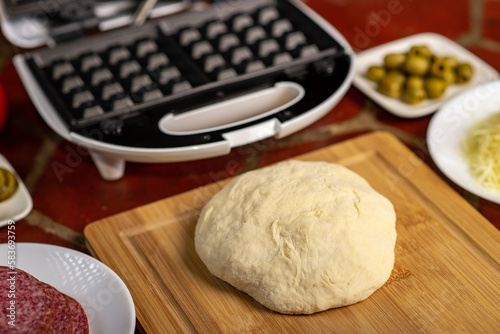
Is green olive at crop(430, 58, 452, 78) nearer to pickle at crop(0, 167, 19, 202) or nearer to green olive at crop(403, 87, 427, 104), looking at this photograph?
green olive at crop(403, 87, 427, 104)

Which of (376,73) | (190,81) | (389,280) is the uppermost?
(190,81)

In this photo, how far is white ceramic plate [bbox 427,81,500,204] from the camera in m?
1.39

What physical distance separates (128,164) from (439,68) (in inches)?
35.8

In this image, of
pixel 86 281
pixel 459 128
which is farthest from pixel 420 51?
pixel 86 281

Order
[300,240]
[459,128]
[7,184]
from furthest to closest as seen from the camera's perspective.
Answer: [459,128], [7,184], [300,240]

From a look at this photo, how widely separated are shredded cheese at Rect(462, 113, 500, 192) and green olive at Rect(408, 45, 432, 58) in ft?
0.89

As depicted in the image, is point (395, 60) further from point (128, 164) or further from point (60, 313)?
point (60, 313)

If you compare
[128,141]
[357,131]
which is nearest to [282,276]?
[128,141]

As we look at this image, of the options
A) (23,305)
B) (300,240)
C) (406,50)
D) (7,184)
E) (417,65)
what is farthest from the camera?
(406,50)

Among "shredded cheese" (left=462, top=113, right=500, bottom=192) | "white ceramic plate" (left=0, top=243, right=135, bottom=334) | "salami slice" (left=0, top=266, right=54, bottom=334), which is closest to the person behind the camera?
"salami slice" (left=0, top=266, right=54, bottom=334)

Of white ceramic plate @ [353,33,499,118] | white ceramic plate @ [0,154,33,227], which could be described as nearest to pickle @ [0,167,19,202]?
white ceramic plate @ [0,154,33,227]

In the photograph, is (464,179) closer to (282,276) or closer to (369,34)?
(282,276)

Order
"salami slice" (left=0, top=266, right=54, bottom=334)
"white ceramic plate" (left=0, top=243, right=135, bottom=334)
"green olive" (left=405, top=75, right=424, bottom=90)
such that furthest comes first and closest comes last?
"green olive" (left=405, top=75, right=424, bottom=90), "white ceramic plate" (left=0, top=243, right=135, bottom=334), "salami slice" (left=0, top=266, right=54, bottom=334)

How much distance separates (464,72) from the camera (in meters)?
1.68
